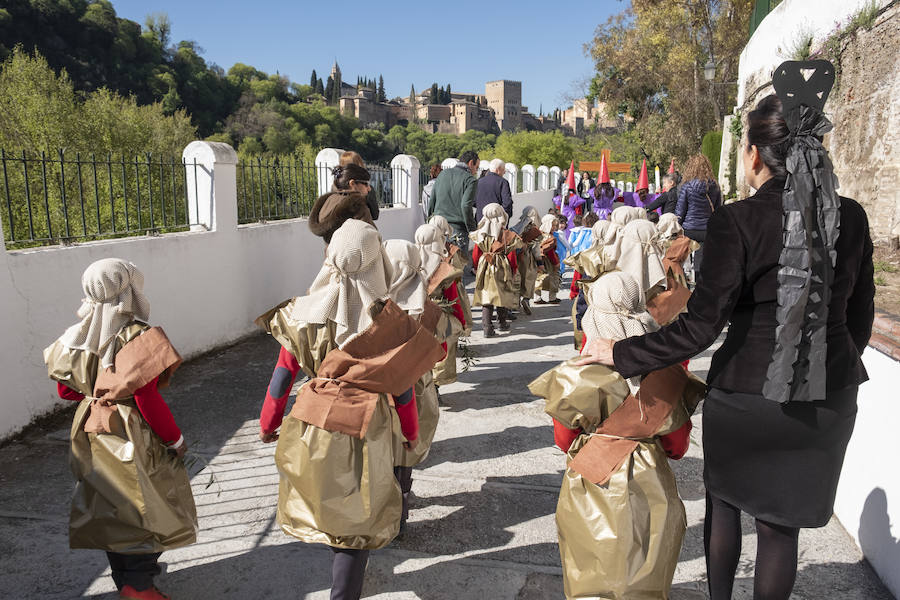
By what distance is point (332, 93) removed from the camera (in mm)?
139375

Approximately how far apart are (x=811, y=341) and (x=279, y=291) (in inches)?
259

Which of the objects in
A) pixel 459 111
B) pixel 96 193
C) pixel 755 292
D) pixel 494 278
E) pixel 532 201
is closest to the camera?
pixel 755 292

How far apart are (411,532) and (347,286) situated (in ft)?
4.87

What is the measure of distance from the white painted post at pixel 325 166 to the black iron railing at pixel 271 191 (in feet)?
0.28

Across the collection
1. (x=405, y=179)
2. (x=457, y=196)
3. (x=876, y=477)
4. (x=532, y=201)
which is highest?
(x=405, y=179)

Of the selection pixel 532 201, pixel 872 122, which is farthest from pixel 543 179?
pixel 872 122

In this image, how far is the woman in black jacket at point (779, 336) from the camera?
176 cm

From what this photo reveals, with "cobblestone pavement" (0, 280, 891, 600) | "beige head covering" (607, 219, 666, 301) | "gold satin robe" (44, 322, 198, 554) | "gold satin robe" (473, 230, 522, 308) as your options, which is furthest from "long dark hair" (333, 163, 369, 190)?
"gold satin robe" (473, 230, 522, 308)

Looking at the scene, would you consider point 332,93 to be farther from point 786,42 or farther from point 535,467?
point 535,467

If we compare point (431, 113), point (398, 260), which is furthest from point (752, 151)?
point (431, 113)

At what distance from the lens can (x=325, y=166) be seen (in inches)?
326

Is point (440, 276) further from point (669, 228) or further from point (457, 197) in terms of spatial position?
point (669, 228)

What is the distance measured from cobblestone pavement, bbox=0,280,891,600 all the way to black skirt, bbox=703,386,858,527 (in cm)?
91

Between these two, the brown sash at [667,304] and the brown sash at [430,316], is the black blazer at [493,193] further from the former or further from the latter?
the brown sash at [430,316]
